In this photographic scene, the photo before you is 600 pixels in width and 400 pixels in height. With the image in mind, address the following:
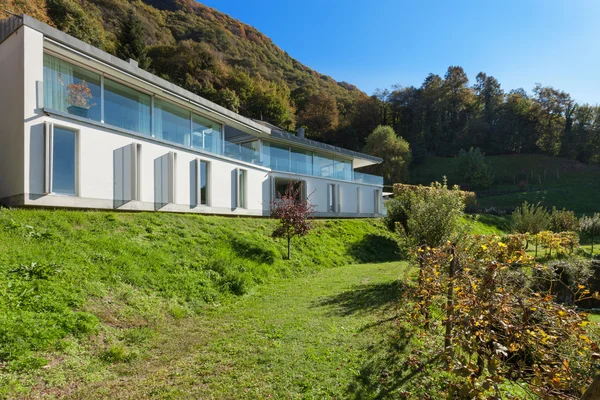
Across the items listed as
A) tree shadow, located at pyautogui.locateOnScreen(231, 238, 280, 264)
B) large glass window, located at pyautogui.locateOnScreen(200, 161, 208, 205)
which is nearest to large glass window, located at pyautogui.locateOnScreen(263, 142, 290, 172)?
large glass window, located at pyautogui.locateOnScreen(200, 161, 208, 205)

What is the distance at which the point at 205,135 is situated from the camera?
679 inches

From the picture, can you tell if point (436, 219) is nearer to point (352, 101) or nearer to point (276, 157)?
point (276, 157)

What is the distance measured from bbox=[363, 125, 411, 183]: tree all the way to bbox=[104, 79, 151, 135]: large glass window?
35700mm

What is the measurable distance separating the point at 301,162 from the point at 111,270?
56.5 ft

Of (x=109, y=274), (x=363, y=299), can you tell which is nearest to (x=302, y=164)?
(x=363, y=299)

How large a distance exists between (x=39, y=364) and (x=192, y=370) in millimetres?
→ 1897

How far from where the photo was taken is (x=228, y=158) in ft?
59.7

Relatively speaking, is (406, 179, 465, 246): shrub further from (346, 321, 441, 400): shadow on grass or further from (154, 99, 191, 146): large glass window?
(154, 99, 191, 146): large glass window

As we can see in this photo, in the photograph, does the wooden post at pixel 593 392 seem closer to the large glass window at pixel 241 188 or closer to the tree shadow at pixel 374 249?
the tree shadow at pixel 374 249

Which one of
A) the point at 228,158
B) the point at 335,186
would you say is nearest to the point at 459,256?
the point at 228,158

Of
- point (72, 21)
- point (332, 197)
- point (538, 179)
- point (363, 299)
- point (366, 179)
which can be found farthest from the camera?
point (538, 179)

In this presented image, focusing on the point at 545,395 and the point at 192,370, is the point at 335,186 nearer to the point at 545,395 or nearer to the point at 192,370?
the point at 192,370

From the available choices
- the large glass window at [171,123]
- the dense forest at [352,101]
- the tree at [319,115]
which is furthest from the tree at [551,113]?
the large glass window at [171,123]

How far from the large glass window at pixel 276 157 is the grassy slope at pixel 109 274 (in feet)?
28.5
